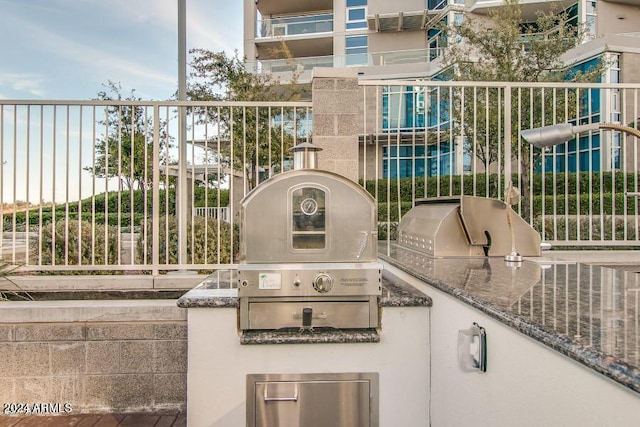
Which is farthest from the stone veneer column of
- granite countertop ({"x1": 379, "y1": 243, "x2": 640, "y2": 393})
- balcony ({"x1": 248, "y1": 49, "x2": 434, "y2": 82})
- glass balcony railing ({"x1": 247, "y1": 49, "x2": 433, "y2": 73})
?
glass balcony railing ({"x1": 247, "y1": 49, "x2": 433, "y2": 73})

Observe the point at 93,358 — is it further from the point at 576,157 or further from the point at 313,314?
the point at 576,157

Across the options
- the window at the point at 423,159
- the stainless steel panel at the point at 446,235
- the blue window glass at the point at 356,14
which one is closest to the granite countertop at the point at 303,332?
the stainless steel panel at the point at 446,235

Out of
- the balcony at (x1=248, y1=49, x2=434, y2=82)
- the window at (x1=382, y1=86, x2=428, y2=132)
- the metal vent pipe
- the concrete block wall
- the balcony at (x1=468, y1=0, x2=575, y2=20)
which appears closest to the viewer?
the metal vent pipe

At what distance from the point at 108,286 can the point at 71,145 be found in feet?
3.79


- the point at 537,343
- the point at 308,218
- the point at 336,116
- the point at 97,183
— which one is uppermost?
the point at 336,116

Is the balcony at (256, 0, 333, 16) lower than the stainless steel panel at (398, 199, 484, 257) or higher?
higher

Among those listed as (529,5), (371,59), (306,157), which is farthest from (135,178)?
(529,5)

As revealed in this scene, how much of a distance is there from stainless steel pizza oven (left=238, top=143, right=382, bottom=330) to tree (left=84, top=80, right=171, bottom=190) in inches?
75.2

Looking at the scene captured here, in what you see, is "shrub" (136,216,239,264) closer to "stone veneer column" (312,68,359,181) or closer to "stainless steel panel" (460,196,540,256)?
"stone veneer column" (312,68,359,181)

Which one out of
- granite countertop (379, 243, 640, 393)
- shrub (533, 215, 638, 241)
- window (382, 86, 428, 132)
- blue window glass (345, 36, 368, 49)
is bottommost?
granite countertop (379, 243, 640, 393)

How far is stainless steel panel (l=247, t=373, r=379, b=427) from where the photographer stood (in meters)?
1.77

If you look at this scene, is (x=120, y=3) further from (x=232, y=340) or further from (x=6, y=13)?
(x=232, y=340)

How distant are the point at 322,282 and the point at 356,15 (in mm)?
22611

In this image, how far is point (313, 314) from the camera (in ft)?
5.89
